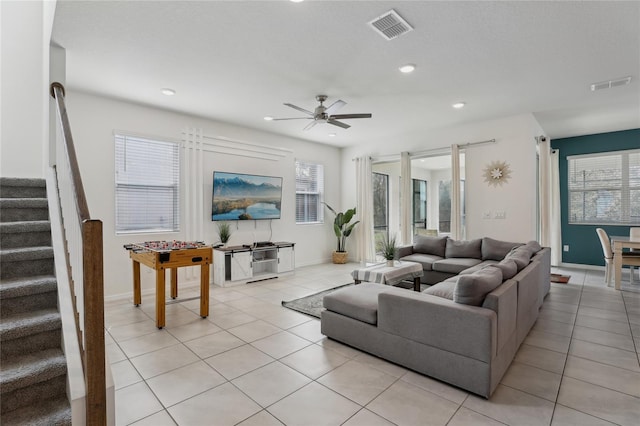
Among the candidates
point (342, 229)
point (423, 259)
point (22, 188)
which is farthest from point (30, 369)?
point (342, 229)

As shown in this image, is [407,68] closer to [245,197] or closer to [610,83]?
[610,83]

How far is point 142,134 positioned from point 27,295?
3.22 meters

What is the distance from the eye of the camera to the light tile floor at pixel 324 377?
6.44ft

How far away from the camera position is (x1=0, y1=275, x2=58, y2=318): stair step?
1912 millimetres

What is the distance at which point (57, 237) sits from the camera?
7.25 ft

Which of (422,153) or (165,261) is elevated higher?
(422,153)

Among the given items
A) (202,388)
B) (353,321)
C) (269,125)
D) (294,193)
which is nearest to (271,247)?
(294,193)

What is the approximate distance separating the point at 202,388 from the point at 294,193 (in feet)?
15.8

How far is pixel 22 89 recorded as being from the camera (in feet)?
12.0

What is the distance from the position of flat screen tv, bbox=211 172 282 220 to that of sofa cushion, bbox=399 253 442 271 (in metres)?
2.59

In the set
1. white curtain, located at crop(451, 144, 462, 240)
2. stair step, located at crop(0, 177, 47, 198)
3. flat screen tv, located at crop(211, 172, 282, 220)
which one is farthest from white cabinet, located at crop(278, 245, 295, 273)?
stair step, located at crop(0, 177, 47, 198)

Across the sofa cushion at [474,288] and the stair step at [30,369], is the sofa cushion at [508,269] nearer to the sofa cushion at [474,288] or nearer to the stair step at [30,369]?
the sofa cushion at [474,288]

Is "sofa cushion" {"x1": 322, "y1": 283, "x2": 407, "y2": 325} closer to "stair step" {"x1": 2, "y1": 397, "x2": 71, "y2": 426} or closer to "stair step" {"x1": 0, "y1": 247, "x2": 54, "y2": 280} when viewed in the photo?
"stair step" {"x1": 2, "y1": 397, "x2": 71, "y2": 426}

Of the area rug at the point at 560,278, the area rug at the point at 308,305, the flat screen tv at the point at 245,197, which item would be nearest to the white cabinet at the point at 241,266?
the flat screen tv at the point at 245,197
